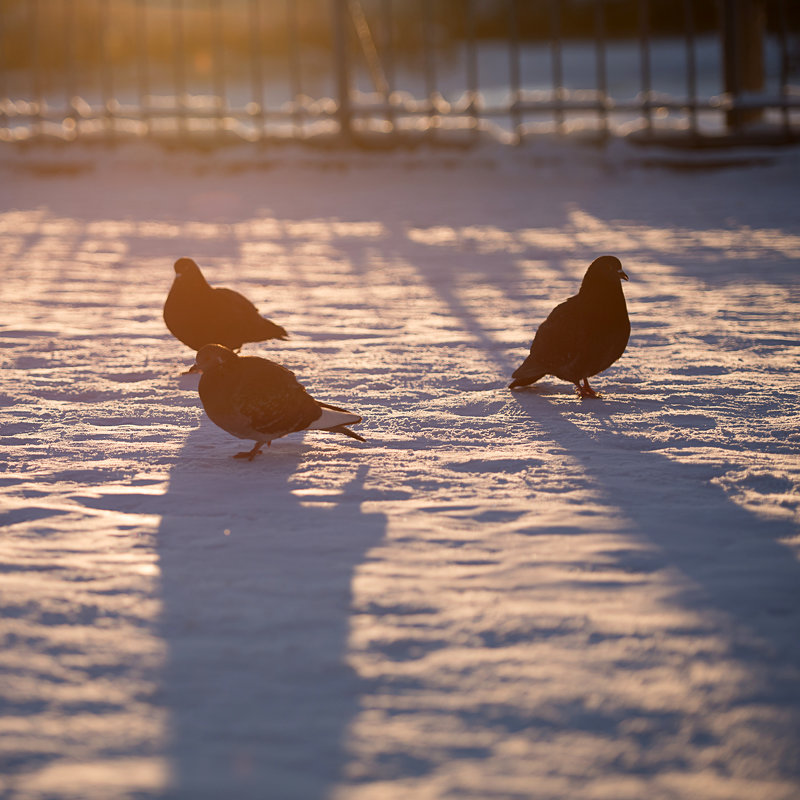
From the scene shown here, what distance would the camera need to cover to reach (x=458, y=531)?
4137 mm

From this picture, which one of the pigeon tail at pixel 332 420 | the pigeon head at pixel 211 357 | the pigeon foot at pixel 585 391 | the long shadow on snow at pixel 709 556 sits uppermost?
the pigeon head at pixel 211 357

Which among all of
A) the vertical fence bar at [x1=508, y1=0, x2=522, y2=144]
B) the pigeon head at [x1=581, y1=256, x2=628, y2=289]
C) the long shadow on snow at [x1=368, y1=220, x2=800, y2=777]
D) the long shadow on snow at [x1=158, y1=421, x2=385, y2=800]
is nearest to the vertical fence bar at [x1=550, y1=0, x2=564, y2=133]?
the vertical fence bar at [x1=508, y1=0, x2=522, y2=144]

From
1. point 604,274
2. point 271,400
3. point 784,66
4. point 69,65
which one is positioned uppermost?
point 69,65

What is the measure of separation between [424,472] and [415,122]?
14502mm

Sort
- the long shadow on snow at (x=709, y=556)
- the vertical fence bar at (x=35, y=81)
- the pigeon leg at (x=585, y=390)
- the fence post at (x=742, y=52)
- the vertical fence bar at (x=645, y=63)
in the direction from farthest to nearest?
the vertical fence bar at (x=35, y=81) → the fence post at (x=742, y=52) → the vertical fence bar at (x=645, y=63) → the pigeon leg at (x=585, y=390) → the long shadow on snow at (x=709, y=556)

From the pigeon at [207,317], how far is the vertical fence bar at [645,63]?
11.9m

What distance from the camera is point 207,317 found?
665 centimetres

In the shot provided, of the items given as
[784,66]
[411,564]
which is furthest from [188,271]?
[784,66]

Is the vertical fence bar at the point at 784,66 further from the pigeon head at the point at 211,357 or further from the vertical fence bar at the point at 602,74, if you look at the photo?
the pigeon head at the point at 211,357

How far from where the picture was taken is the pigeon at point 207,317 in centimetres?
665

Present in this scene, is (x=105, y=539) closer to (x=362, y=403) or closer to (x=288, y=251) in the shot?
(x=362, y=403)

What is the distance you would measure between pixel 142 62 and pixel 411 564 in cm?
1624

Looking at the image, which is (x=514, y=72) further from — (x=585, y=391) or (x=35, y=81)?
(x=585, y=391)

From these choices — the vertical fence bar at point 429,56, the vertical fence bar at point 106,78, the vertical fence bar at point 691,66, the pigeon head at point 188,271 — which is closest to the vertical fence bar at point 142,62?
the vertical fence bar at point 106,78
